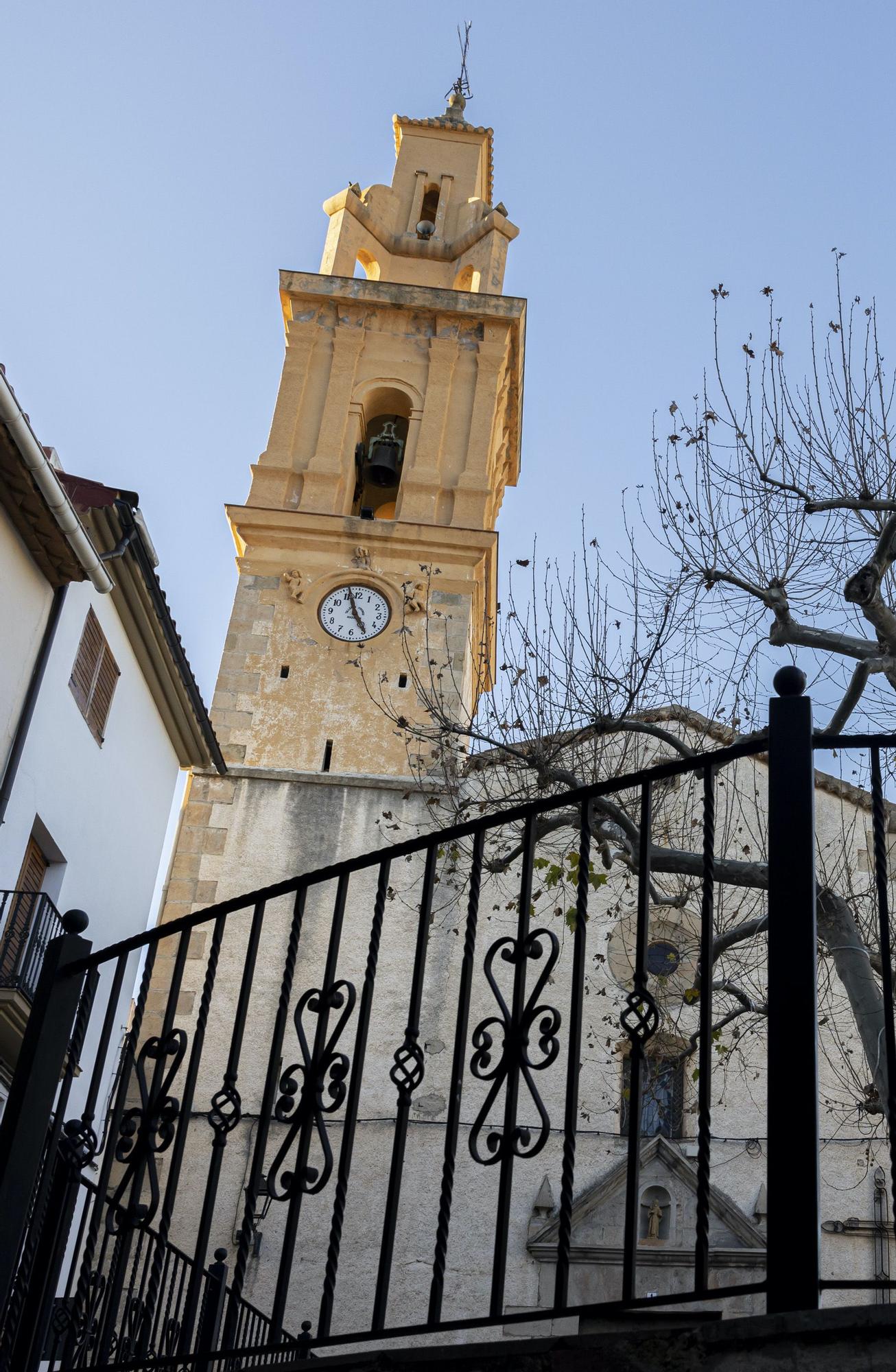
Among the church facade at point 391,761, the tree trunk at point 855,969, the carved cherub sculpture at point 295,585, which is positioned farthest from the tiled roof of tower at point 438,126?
the tree trunk at point 855,969

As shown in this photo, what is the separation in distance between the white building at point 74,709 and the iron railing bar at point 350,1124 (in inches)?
337

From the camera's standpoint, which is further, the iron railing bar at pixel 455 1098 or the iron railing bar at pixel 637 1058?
the iron railing bar at pixel 455 1098

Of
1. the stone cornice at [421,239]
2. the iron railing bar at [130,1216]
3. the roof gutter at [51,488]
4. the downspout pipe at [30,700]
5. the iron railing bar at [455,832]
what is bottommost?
the iron railing bar at [130,1216]

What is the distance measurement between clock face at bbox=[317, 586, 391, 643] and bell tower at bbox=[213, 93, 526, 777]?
2 centimetres

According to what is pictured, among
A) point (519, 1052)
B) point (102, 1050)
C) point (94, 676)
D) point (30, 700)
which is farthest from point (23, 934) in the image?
point (519, 1052)

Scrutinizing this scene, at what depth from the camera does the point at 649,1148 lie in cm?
1502

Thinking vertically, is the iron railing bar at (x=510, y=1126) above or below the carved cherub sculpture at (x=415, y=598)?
below

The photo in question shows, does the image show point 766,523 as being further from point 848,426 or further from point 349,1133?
point 349,1133

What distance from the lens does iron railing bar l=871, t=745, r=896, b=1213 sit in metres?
2.89

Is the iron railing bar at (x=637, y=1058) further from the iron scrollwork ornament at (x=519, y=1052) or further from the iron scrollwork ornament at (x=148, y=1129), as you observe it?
the iron scrollwork ornament at (x=148, y=1129)

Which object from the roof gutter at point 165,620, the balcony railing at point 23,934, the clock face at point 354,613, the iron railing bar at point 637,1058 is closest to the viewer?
the iron railing bar at point 637,1058

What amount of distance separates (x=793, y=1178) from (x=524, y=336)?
22788 mm

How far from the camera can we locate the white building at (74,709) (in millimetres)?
12609

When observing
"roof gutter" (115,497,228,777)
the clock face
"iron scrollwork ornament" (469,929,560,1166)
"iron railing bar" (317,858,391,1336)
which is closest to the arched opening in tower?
the clock face
